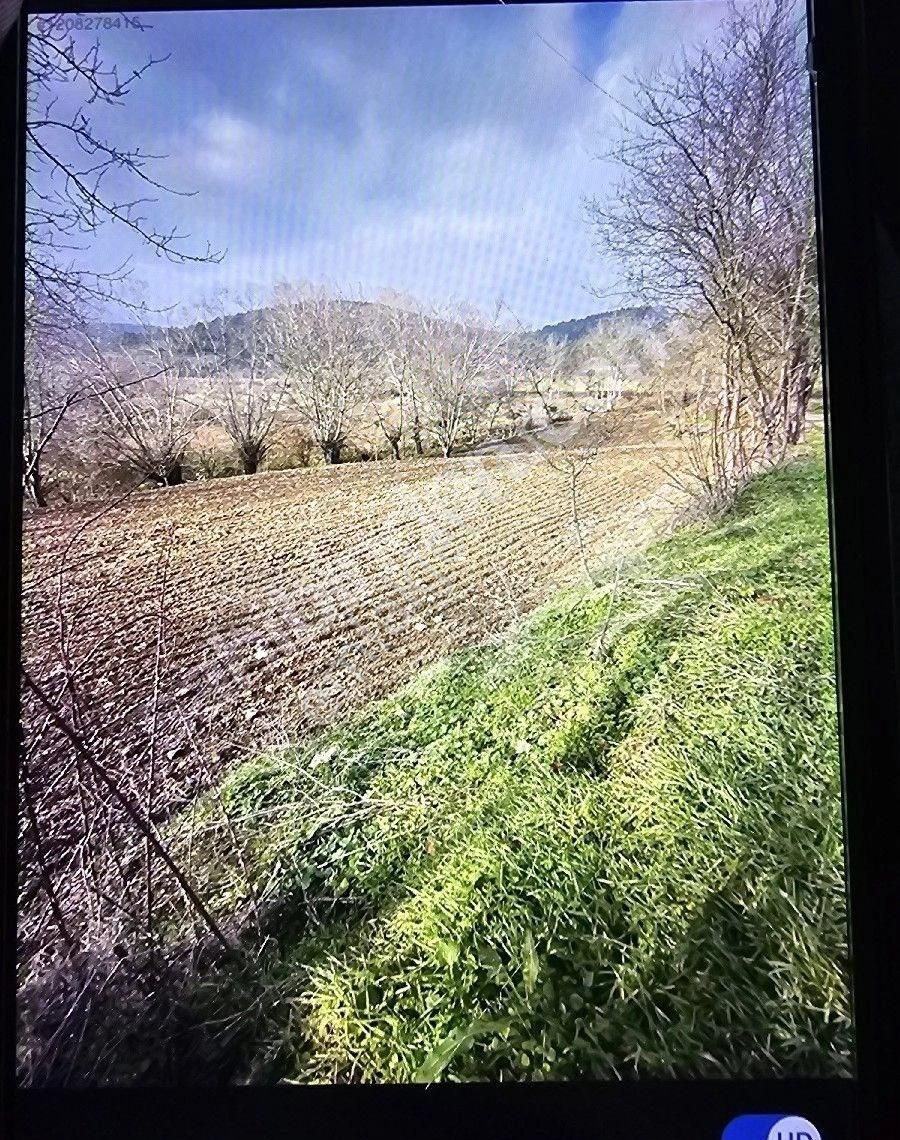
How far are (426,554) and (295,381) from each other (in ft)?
1.25

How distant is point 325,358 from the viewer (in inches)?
46.5

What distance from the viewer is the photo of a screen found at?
103 cm

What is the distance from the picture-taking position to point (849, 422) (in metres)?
1.05

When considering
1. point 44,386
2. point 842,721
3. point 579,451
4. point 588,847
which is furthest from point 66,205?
point 842,721

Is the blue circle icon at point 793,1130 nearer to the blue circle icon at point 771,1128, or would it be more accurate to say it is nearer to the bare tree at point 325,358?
→ the blue circle icon at point 771,1128

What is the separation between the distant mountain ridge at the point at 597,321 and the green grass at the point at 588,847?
1.12ft

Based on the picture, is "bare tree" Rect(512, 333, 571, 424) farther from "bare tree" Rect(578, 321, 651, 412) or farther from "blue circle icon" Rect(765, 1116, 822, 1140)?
"blue circle icon" Rect(765, 1116, 822, 1140)

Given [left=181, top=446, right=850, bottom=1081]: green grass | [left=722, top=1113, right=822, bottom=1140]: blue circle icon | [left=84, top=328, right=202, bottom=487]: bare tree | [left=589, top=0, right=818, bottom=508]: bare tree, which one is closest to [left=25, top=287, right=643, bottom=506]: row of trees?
[left=84, top=328, right=202, bottom=487]: bare tree

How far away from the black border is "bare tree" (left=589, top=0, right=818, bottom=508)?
6 centimetres

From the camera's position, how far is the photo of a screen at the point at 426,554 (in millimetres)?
1027

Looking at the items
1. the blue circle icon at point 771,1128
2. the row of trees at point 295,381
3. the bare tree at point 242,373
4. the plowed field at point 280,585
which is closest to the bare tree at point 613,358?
the row of trees at point 295,381

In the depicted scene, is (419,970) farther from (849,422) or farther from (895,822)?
(849,422)

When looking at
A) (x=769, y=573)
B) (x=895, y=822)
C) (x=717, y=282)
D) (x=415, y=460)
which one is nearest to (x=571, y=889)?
(x=895, y=822)

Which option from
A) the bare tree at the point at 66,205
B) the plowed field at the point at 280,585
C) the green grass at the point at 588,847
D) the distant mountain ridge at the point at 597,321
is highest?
the bare tree at the point at 66,205
